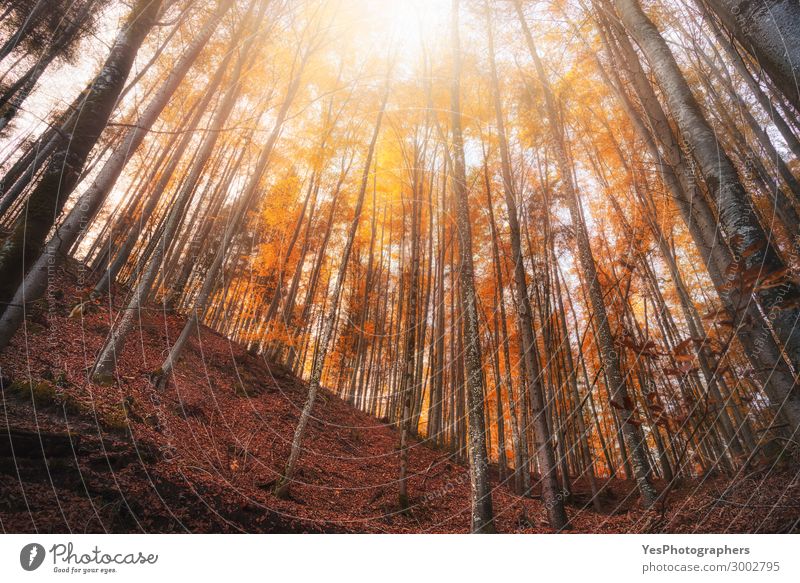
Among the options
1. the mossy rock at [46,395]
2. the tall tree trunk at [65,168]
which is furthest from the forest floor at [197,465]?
the tall tree trunk at [65,168]

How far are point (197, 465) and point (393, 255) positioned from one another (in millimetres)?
10826

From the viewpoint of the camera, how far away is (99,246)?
12.7 metres

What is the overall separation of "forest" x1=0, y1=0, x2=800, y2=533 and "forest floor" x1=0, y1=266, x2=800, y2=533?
0.03 m

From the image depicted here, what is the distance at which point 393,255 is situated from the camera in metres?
13.8

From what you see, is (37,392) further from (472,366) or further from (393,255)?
(393,255)

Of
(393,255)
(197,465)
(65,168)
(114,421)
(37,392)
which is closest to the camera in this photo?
(65,168)

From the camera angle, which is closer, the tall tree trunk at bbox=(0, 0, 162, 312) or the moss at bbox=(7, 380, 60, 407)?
the tall tree trunk at bbox=(0, 0, 162, 312)

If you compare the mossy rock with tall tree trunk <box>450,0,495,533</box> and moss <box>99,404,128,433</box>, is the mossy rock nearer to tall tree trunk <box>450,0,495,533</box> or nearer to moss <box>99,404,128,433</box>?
moss <box>99,404,128,433</box>

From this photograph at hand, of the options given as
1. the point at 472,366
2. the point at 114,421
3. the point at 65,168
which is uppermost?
the point at 65,168

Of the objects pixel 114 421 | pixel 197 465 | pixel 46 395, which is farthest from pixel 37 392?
pixel 197 465

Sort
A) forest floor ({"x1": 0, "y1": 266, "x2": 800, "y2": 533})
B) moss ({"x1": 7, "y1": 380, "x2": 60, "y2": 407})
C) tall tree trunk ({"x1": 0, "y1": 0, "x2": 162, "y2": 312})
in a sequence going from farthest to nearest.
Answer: moss ({"x1": 7, "y1": 380, "x2": 60, "y2": 407}) → forest floor ({"x1": 0, "y1": 266, "x2": 800, "y2": 533}) → tall tree trunk ({"x1": 0, "y1": 0, "x2": 162, "y2": 312})

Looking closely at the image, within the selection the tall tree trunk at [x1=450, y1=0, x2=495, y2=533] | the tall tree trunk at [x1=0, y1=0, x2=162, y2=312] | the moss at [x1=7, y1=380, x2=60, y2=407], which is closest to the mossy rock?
the moss at [x1=7, y1=380, x2=60, y2=407]

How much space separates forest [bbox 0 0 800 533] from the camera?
2.10 m
